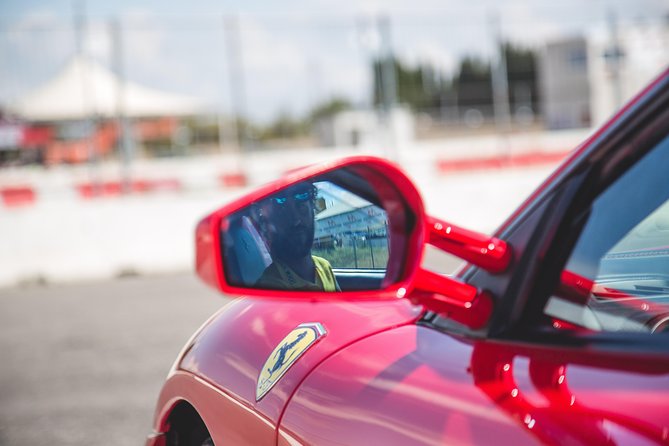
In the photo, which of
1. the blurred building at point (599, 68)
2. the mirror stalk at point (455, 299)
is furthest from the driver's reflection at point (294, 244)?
the blurred building at point (599, 68)

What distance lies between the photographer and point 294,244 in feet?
4.18

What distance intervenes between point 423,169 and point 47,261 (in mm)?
6633

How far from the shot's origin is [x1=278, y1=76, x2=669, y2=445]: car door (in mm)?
1065

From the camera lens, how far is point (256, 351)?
176cm

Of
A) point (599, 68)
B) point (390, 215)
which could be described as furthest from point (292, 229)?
point (599, 68)

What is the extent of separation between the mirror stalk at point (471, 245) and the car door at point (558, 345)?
0.02 m

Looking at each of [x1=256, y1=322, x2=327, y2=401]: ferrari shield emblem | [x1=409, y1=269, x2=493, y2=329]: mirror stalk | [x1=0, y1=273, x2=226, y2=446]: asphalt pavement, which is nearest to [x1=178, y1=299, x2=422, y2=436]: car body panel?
[x1=256, y1=322, x2=327, y2=401]: ferrari shield emblem

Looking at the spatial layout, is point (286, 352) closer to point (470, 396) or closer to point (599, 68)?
→ point (470, 396)

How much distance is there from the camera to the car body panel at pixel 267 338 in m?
1.55

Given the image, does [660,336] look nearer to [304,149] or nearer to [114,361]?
[114,361]

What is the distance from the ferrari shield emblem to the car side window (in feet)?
1.79

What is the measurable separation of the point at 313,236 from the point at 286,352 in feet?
1.50

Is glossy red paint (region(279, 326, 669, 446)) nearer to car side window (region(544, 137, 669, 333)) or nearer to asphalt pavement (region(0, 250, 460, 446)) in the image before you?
car side window (region(544, 137, 669, 333))

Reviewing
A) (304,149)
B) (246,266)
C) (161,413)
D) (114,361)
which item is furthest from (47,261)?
(304,149)
